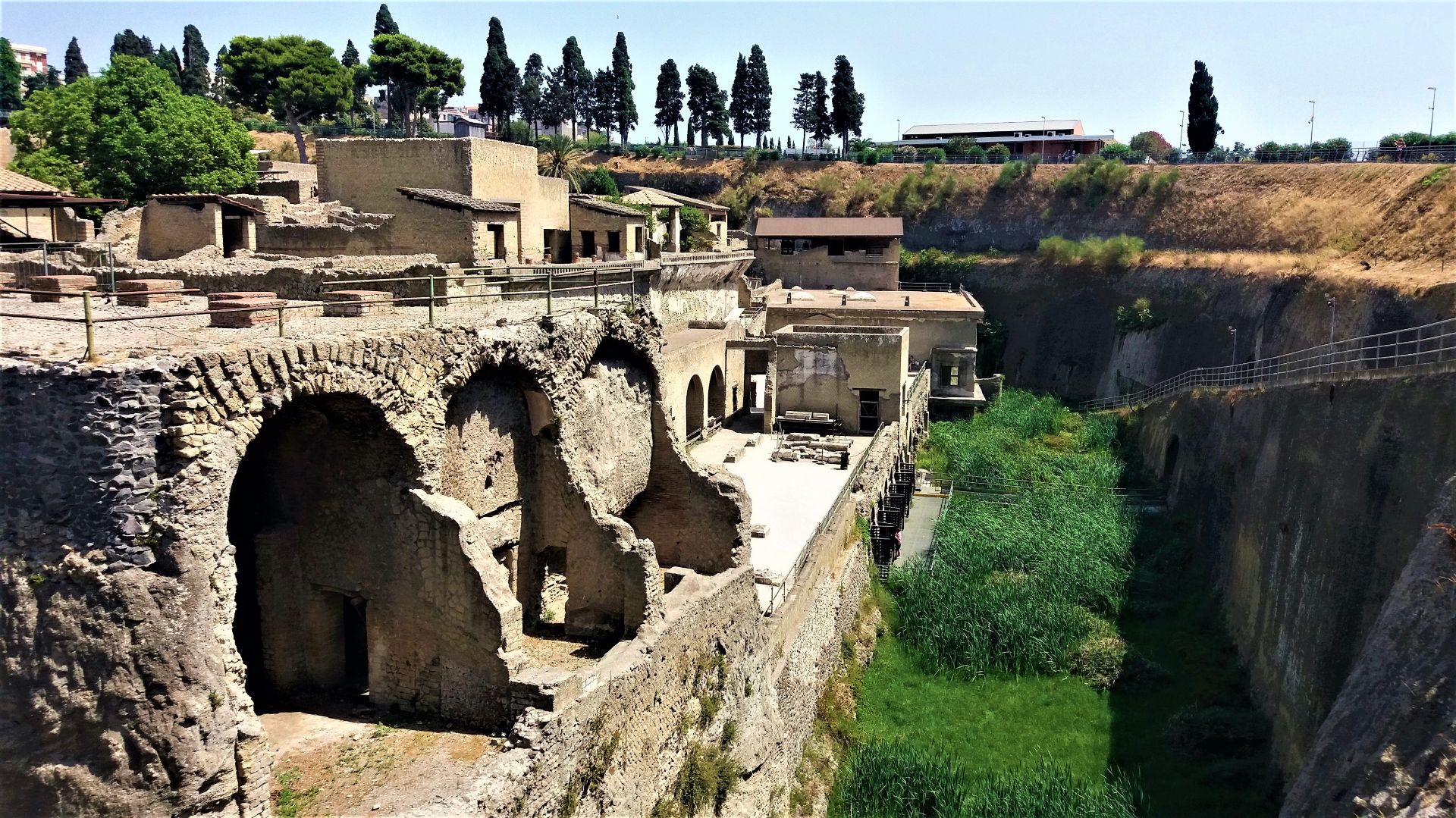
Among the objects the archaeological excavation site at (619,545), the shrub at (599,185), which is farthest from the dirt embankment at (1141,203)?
the shrub at (599,185)

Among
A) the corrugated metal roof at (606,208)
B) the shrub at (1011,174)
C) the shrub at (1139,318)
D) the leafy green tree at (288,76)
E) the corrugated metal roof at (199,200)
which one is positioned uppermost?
the leafy green tree at (288,76)

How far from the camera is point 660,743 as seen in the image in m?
11.1

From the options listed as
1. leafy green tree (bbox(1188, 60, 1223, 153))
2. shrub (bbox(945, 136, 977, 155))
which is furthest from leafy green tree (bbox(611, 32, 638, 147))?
leafy green tree (bbox(1188, 60, 1223, 153))

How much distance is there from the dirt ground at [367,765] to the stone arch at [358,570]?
413 mm

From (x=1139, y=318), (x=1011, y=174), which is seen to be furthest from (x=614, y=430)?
(x=1011, y=174)

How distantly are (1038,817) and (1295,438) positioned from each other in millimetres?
10279

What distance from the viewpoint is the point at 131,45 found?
269 feet

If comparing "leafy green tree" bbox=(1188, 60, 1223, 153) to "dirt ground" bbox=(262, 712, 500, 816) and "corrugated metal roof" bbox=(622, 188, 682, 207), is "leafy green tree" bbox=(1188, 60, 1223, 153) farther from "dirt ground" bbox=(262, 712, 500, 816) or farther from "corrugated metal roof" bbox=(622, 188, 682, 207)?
"dirt ground" bbox=(262, 712, 500, 816)

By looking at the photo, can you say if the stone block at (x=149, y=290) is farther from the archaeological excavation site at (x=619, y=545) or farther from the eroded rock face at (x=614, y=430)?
the eroded rock face at (x=614, y=430)

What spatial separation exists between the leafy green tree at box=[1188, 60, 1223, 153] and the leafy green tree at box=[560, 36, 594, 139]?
42714 millimetres

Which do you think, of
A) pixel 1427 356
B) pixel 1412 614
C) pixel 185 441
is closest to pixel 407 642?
pixel 185 441

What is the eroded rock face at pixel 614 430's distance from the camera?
13.1m

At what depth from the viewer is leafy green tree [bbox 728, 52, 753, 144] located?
7525 centimetres

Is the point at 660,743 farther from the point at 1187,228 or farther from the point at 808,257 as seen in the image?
the point at 1187,228
